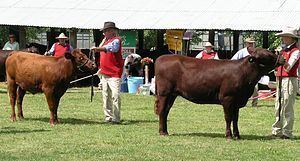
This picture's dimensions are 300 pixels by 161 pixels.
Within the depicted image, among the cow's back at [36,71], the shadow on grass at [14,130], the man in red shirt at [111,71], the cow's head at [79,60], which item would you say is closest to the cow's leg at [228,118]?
the man in red shirt at [111,71]

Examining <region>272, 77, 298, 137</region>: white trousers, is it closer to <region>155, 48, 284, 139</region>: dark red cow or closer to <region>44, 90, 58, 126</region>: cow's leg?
<region>155, 48, 284, 139</region>: dark red cow

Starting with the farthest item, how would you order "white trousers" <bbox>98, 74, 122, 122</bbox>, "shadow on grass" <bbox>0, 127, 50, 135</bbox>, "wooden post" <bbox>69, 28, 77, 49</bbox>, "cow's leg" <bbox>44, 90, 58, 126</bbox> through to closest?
"wooden post" <bbox>69, 28, 77, 49</bbox> < "white trousers" <bbox>98, 74, 122, 122</bbox> < "cow's leg" <bbox>44, 90, 58, 126</bbox> < "shadow on grass" <bbox>0, 127, 50, 135</bbox>

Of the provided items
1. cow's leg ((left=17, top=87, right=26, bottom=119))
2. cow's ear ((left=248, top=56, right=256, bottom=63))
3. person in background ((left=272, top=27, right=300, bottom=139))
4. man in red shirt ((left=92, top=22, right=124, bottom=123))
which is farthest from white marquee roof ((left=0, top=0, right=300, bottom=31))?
cow's ear ((left=248, top=56, right=256, bottom=63))

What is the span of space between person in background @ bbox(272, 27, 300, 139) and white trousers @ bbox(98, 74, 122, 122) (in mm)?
3487

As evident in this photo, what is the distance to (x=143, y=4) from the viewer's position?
A: 25984 millimetres

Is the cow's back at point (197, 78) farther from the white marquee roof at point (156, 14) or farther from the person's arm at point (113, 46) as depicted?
the white marquee roof at point (156, 14)

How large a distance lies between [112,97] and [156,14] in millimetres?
10840

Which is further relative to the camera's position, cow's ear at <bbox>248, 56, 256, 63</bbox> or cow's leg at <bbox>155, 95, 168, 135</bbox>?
cow's leg at <bbox>155, 95, 168, 135</bbox>

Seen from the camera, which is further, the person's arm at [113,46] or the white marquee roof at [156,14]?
the white marquee roof at [156,14]

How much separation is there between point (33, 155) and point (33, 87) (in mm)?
4358

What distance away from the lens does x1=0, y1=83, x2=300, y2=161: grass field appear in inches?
401

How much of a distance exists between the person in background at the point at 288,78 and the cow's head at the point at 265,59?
240mm

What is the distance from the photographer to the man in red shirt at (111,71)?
1409cm

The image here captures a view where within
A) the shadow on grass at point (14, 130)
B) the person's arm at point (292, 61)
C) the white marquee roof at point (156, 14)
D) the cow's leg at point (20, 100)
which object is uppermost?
the white marquee roof at point (156, 14)
